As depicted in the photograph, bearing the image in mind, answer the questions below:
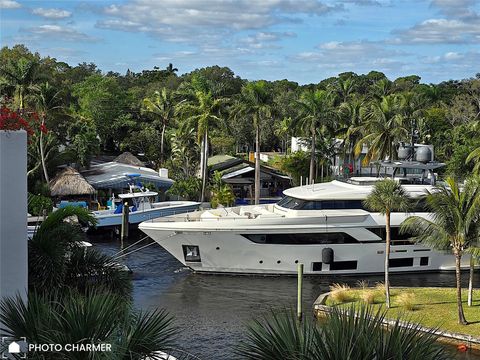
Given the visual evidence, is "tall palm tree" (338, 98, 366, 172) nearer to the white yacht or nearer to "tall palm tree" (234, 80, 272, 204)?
"tall palm tree" (234, 80, 272, 204)

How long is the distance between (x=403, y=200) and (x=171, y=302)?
1031 cm

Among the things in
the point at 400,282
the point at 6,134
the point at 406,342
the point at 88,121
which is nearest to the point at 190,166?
the point at 88,121

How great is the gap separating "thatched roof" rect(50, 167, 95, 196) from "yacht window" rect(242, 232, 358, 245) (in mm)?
19378

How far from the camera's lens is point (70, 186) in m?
50.0

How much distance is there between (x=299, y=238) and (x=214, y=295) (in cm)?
538

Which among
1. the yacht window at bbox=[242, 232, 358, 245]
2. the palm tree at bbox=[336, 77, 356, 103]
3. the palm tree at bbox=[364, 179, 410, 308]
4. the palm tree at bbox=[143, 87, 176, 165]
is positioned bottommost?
the yacht window at bbox=[242, 232, 358, 245]

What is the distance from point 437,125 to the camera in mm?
76812

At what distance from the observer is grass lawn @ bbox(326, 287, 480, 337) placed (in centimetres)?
2419

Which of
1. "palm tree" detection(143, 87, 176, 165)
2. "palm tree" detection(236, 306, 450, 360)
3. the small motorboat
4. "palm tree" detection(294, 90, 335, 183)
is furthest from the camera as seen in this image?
"palm tree" detection(143, 87, 176, 165)

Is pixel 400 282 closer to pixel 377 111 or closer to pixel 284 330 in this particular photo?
pixel 377 111

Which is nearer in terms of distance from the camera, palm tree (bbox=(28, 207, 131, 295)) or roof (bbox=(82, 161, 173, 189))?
palm tree (bbox=(28, 207, 131, 295))

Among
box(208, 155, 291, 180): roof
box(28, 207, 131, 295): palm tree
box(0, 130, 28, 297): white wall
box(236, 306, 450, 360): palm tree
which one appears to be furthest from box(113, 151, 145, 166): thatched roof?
box(236, 306, 450, 360): palm tree

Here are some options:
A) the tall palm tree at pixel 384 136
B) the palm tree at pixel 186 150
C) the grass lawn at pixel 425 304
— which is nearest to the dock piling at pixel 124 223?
the palm tree at pixel 186 150

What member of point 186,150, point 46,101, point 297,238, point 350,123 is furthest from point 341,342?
point 350,123
